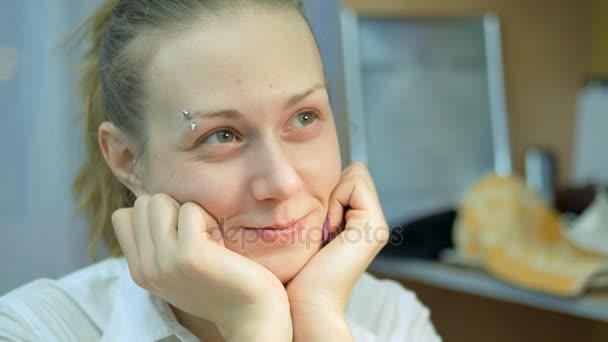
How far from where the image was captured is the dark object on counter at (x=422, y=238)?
1.61 meters

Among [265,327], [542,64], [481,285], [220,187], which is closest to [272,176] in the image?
[220,187]

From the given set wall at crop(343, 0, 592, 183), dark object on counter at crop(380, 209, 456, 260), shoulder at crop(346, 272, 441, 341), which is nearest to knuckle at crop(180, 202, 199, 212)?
shoulder at crop(346, 272, 441, 341)

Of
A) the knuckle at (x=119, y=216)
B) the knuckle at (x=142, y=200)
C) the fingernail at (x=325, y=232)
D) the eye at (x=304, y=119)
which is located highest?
the eye at (x=304, y=119)

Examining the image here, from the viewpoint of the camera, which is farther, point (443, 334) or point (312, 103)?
point (443, 334)

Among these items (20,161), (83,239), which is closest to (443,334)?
(83,239)

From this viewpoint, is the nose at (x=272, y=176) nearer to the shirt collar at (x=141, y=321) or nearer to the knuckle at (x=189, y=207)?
the knuckle at (x=189, y=207)

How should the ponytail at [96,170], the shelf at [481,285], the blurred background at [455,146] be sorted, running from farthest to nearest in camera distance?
the shelf at [481,285]
the blurred background at [455,146]
the ponytail at [96,170]

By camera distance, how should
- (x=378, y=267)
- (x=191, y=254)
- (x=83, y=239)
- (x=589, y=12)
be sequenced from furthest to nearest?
(x=589, y=12) → (x=378, y=267) → (x=83, y=239) → (x=191, y=254)

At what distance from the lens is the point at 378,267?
1.67 meters

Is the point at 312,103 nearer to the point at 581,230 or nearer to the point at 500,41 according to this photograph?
the point at 581,230

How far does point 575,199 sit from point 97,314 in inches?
61.6

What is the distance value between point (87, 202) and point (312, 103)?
448mm

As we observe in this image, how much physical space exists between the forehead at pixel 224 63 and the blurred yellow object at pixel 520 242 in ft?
2.68

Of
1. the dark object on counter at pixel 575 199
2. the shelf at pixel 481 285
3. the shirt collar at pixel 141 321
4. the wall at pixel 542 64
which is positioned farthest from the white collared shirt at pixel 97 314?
the wall at pixel 542 64
